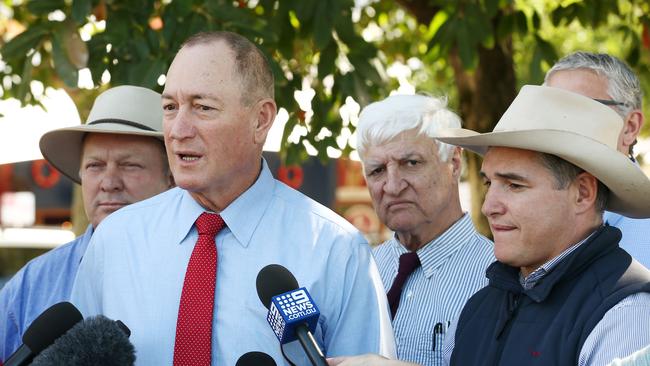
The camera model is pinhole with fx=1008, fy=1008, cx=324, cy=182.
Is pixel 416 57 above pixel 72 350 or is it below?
above

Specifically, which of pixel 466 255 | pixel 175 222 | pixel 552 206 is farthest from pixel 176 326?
pixel 466 255

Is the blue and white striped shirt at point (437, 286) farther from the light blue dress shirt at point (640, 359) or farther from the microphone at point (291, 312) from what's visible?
the light blue dress shirt at point (640, 359)

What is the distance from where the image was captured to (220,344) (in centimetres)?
323

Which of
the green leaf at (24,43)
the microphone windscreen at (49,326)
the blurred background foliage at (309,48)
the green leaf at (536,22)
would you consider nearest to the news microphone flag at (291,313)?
the microphone windscreen at (49,326)

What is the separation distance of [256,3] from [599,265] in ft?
11.8

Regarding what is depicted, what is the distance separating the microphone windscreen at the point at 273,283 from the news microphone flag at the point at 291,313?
9 cm

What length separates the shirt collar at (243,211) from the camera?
3393 millimetres

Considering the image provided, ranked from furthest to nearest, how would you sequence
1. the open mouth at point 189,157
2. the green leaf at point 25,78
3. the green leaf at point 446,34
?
the green leaf at point 446,34 < the green leaf at point 25,78 < the open mouth at point 189,157

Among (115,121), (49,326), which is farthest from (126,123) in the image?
(49,326)

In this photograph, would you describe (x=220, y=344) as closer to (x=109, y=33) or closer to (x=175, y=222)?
(x=175, y=222)

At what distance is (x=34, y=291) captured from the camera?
4.31 meters

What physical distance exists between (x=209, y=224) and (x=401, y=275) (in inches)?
48.7

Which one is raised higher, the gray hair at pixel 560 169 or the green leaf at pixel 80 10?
the green leaf at pixel 80 10

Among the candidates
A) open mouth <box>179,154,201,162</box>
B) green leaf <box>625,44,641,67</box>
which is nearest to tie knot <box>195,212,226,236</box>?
open mouth <box>179,154,201,162</box>
